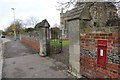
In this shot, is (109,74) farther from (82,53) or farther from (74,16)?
(74,16)

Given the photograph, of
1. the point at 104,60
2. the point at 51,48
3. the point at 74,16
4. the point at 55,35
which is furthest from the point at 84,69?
the point at 55,35

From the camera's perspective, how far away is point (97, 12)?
12594mm

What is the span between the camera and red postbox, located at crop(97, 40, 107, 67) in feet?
17.2

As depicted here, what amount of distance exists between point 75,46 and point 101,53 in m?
1.82

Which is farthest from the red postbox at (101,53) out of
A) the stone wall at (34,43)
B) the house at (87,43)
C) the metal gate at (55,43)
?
the stone wall at (34,43)

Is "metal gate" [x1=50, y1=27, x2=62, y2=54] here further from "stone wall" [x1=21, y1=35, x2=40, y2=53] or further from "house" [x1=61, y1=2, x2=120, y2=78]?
"house" [x1=61, y1=2, x2=120, y2=78]

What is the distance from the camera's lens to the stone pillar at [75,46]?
22.5 feet

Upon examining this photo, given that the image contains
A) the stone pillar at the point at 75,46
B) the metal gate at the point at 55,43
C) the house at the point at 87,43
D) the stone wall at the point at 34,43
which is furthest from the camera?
the stone wall at the point at 34,43

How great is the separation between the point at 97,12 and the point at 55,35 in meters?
3.48

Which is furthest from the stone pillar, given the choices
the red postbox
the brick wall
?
the red postbox

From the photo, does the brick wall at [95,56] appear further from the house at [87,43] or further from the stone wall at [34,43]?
the stone wall at [34,43]

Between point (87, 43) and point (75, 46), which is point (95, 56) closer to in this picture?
point (87, 43)

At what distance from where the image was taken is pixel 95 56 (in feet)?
18.8

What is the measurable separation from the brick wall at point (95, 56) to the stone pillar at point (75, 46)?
24cm
